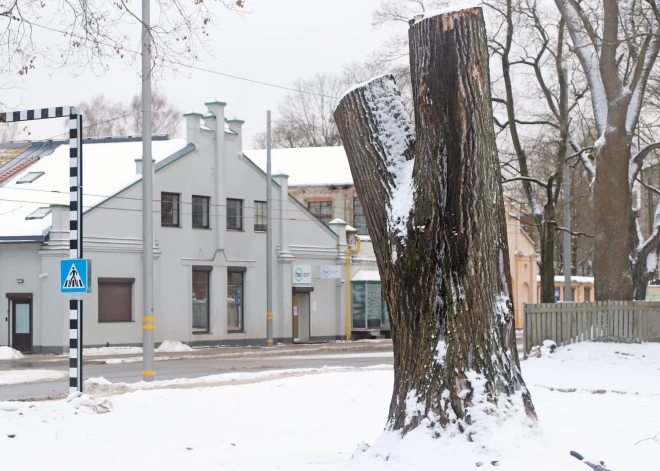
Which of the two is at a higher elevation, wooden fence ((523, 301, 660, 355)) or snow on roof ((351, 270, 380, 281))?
snow on roof ((351, 270, 380, 281))

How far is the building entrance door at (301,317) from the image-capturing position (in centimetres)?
4144

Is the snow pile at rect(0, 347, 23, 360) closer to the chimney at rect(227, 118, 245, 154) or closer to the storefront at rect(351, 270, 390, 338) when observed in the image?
the chimney at rect(227, 118, 245, 154)

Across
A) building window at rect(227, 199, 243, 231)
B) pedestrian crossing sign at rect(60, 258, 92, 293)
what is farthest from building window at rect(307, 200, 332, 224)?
pedestrian crossing sign at rect(60, 258, 92, 293)

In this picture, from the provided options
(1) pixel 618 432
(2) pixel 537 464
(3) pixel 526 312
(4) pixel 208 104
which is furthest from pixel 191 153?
(2) pixel 537 464

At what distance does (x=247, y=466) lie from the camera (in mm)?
7945

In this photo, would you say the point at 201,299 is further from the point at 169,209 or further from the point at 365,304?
the point at 365,304

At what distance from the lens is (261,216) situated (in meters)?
40.2

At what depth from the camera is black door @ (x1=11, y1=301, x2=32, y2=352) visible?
32.9 meters

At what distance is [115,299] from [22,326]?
3299 mm

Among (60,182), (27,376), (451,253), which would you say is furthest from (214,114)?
(451,253)

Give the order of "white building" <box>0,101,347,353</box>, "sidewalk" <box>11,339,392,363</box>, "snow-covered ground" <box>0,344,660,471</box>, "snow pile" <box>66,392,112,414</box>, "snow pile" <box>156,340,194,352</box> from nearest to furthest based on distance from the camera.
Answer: "snow-covered ground" <box>0,344,660,471</box> → "snow pile" <box>66,392,112,414</box> → "sidewalk" <box>11,339,392,363</box> → "white building" <box>0,101,347,353</box> → "snow pile" <box>156,340,194,352</box>

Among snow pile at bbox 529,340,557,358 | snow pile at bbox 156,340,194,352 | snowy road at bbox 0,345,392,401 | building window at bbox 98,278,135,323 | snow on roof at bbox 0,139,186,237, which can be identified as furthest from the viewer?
snow pile at bbox 156,340,194,352

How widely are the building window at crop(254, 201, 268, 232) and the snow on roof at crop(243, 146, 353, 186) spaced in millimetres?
11949

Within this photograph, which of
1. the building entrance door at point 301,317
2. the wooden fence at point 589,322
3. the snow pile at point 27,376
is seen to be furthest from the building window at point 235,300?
the wooden fence at point 589,322
